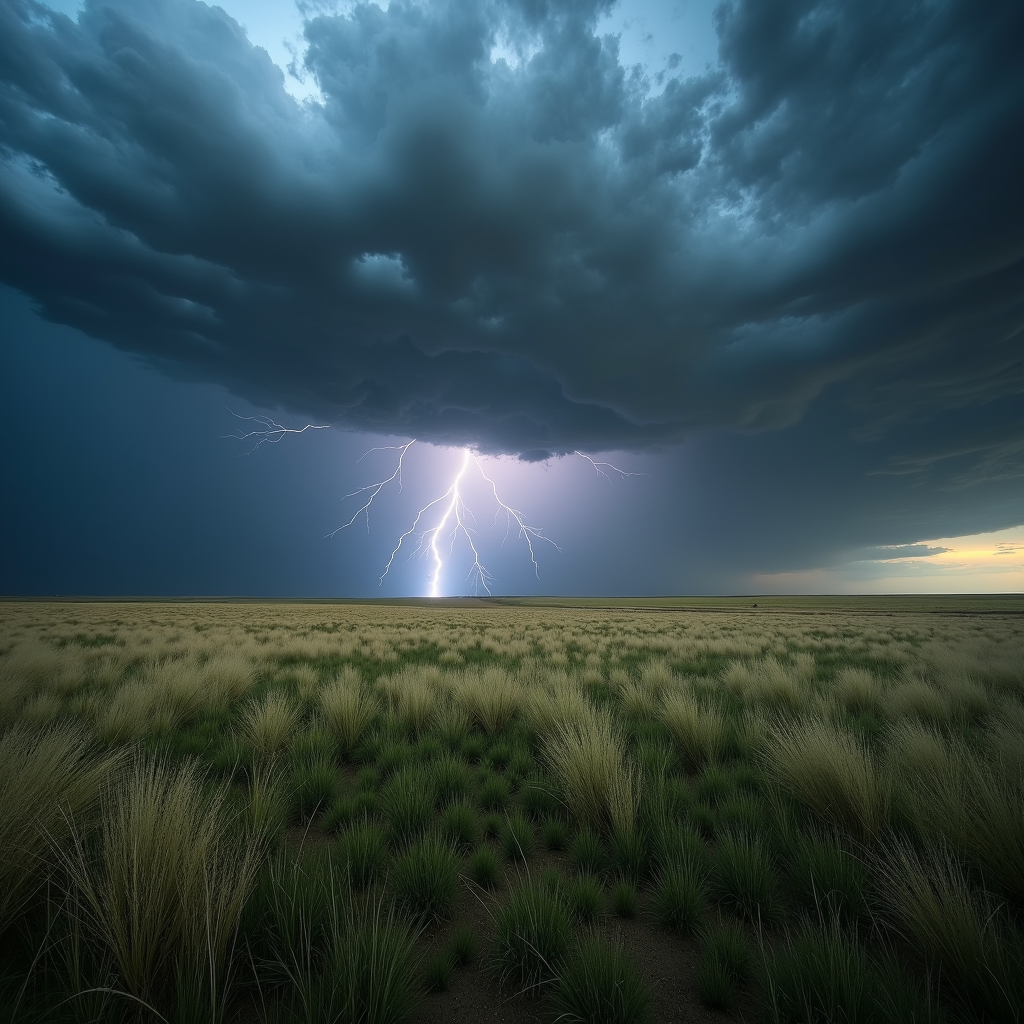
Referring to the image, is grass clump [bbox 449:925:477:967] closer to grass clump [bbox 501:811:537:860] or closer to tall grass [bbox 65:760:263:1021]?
grass clump [bbox 501:811:537:860]

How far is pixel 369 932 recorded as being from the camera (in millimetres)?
2189

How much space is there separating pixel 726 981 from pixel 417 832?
85.8 inches

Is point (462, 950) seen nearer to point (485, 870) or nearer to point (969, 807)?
point (485, 870)

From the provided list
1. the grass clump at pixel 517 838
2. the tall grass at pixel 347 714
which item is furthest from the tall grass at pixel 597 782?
the tall grass at pixel 347 714

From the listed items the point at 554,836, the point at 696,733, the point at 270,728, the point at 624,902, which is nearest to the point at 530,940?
the point at 624,902

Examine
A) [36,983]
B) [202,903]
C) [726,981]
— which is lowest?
[726,981]

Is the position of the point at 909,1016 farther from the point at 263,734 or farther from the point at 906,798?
the point at 263,734

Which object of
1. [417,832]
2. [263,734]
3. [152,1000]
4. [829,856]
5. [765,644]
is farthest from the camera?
[765,644]

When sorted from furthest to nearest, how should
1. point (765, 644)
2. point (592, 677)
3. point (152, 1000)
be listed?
point (765, 644) < point (592, 677) < point (152, 1000)

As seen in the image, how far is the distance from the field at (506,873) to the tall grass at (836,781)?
2 centimetres

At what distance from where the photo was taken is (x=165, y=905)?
85.9 inches

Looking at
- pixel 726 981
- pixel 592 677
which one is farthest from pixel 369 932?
pixel 592 677

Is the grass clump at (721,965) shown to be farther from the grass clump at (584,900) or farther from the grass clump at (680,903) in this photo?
the grass clump at (584,900)

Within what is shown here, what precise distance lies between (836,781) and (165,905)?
176 inches
